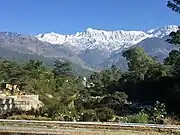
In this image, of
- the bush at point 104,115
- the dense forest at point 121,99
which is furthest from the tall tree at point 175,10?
the bush at point 104,115

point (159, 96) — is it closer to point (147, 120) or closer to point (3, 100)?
point (3, 100)

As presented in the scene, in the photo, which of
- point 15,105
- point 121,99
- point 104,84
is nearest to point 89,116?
point 15,105

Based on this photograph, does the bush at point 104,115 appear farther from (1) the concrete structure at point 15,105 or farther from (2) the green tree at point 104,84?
(2) the green tree at point 104,84

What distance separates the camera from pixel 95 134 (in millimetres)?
12008

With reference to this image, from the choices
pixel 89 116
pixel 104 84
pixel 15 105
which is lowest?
pixel 89 116

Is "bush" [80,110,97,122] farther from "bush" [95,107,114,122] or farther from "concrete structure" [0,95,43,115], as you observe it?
"concrete structure" [0,95,43,115]

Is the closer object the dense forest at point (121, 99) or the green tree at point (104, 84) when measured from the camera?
the dense forest at point (121, 99)

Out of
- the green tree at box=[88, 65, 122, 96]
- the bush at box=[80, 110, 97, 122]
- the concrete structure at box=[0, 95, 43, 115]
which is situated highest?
the green tree at box=[88, 65, 122, 96]

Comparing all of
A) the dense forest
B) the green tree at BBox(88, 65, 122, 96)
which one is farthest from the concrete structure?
the green tree at BBox(88, 65, 122, 96)

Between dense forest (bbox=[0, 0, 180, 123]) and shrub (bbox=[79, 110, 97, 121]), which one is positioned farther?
dense forest (bbox=[0, 0, 180, 123])

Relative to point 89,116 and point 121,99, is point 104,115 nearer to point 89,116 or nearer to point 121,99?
point 89,116

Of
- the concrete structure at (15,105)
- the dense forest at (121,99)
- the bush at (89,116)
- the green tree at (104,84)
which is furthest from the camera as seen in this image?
the green tree at (104,84)

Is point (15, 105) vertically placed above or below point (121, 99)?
below

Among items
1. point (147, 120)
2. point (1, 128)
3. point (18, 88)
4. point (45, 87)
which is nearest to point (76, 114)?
point (147, 120)
